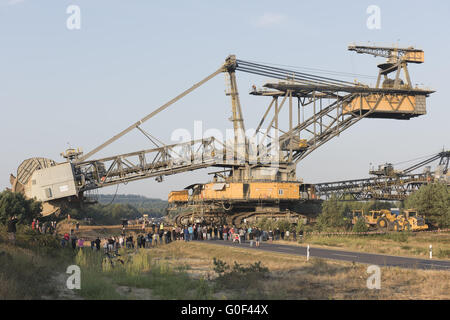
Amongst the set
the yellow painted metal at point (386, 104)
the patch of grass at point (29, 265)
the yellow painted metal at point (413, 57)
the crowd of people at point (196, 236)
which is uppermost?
the yellow painted metal at point (413, 57)

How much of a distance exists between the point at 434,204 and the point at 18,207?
43.5 m

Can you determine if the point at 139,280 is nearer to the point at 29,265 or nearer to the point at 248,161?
the point at 29,265

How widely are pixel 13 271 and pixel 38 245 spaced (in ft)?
33.2

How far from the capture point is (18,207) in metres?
44.8

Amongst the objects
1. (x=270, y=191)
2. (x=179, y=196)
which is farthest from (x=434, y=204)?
(x=179, y=196)

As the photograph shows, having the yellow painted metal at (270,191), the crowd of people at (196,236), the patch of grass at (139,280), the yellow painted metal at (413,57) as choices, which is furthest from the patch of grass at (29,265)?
the yellow painted metal at (413,57)

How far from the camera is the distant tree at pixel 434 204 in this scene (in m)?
47.1

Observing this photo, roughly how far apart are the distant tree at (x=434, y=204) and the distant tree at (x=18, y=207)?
4085cm

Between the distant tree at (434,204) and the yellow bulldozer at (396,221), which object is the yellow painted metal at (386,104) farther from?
the yellow bulldozer at (396,221)

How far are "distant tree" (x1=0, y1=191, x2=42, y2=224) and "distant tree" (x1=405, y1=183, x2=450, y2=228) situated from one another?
134 feet

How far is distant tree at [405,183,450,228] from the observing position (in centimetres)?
4706

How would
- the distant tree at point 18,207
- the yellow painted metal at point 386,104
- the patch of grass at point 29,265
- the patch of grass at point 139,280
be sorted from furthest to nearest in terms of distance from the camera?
the yellow painted metal at point 386,104 < the distant tree at point 18,207 < the patch of grass at point 139,280 < the patch of grass at point 29,265
